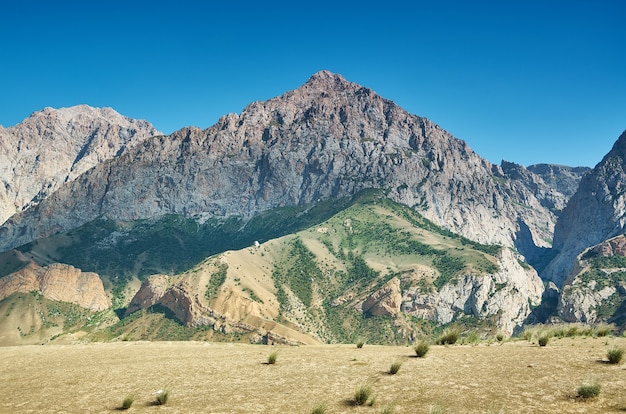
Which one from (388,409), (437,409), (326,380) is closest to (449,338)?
(326,380)

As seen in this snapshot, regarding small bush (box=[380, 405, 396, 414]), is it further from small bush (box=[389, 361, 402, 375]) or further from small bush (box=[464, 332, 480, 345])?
small bush (box=[464, 332, 480, 345])

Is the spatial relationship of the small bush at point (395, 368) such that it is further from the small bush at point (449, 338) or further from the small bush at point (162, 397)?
the small bush at point (449, 338)

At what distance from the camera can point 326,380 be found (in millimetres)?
15570

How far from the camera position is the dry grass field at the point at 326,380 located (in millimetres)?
12305

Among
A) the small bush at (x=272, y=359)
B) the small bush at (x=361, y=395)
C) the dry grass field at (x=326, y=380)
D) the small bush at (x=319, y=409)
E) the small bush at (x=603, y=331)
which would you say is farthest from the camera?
the small bush at (x=603, y=331)

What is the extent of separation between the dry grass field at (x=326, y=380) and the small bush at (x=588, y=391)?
6.9 inches

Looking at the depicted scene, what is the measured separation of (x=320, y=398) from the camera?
13562 millimetres

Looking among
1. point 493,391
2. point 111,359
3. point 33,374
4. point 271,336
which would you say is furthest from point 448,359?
point 271,336

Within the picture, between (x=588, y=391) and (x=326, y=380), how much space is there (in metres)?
7.69

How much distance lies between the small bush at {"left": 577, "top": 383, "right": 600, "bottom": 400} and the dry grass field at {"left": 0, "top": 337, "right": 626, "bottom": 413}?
0.58 feet

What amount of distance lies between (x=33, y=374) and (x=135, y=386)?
5.79 m

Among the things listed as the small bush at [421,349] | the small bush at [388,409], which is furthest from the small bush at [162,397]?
the small bush at [421,349]

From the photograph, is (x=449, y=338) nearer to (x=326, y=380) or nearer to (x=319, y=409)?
(x=326, y=380)

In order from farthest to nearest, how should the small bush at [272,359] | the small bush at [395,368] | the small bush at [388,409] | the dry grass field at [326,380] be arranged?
Result: the small bush at [272,359], the small bush at [395,368], the dry grass field at [326,380], the small bush at [388,409]
